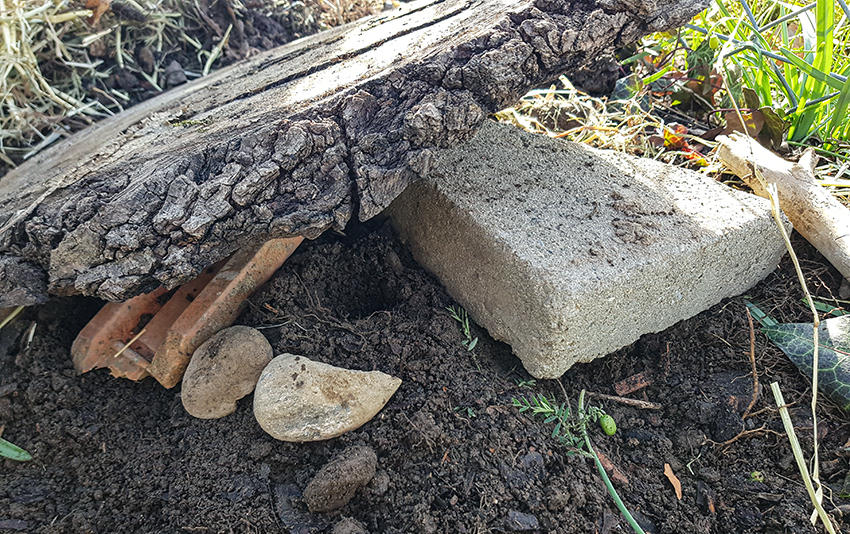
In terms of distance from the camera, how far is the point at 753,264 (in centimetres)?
186

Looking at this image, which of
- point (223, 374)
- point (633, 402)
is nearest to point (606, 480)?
point (633, 402)

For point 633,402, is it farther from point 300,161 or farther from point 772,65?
point 772,65

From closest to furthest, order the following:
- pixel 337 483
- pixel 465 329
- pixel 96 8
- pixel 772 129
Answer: pixel 337 483 → pixel 465 329 → pixel 772 129 → pixel 96 8

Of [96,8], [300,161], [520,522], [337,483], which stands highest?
[96,8]

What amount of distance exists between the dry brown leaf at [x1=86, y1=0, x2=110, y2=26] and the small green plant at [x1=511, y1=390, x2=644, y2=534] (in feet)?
9.86

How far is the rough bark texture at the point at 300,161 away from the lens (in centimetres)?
145

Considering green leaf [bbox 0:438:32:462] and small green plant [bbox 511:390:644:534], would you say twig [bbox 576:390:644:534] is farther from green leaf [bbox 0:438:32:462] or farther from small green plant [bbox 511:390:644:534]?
green leaf [bbox 0:438:32:462]

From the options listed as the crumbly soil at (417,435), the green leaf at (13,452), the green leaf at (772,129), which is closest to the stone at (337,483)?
the crumbly soil at (417,435)

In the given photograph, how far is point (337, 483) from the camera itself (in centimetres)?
141

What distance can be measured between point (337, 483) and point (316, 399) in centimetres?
24

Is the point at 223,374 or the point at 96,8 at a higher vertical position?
Answer: the point at 96,8

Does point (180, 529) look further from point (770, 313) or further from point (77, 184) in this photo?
point (770, 313)

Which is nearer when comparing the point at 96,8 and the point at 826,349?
the point at 826,349

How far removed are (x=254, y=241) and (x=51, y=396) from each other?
0.83 m
